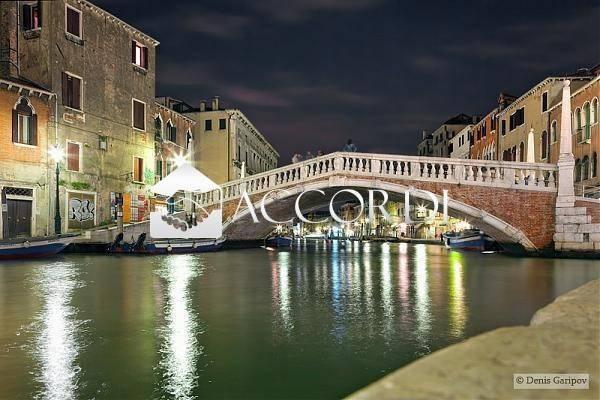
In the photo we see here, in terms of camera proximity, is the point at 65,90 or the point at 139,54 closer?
the point at 65,90

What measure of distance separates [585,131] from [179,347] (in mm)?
17349

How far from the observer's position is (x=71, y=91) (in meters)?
17.4

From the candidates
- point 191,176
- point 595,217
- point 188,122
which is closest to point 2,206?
point 191,176

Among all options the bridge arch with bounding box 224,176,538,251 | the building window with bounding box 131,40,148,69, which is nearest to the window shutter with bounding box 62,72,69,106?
the building window with bounding box 131,40,148,69

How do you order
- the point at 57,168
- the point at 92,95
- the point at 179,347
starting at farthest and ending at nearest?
the point at 92,95 < the point at 57,168 < the point at 179,347

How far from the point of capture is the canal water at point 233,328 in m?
3.18

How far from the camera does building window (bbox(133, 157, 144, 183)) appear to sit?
2036cm

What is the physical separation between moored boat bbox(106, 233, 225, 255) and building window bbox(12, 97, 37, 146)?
409 cm

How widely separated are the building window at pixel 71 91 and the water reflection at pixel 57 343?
11.0 m

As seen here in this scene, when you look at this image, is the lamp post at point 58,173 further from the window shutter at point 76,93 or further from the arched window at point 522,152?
the arched window at point 522,152

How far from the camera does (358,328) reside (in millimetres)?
4727

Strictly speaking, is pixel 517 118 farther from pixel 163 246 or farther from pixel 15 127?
pixel 15 127

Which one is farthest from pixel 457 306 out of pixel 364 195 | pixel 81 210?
pixel 81 210

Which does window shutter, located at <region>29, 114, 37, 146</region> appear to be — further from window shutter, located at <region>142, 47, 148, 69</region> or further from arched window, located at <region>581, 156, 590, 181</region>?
arched window, located at <region>581, 156, 590, 181</region>
